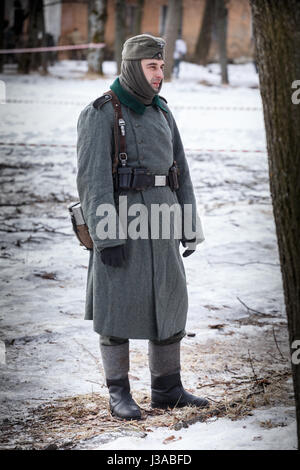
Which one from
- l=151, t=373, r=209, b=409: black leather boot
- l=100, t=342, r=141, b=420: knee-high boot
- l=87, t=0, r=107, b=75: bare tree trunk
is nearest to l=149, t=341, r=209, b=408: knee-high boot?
l=151, t=373, r=209, b=409: black leather boot

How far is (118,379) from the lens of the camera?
3.60 meters

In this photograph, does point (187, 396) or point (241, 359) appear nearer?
point (187, 396)

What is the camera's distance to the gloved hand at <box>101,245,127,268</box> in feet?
10.9

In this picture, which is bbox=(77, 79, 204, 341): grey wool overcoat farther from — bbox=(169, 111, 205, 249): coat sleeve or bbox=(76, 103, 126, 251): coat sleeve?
bbox=(169, 111, 205, 249): coat sleeve

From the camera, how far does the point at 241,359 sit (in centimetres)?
438

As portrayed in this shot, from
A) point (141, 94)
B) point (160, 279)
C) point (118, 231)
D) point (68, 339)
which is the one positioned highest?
point (141, 94)

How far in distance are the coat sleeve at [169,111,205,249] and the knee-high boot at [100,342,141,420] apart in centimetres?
66

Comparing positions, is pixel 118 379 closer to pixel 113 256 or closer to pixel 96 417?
pixel 96 417

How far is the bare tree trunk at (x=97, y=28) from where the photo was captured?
23.0m

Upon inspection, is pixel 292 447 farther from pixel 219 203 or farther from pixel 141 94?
pixel 219 203

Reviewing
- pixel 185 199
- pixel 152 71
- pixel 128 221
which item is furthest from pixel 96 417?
pixel 152 71

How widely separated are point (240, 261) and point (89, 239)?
10.7 feet

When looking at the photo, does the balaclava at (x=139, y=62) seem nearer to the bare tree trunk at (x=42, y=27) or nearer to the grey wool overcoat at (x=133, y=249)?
the grey wool overcoat at (x=133, y=249)

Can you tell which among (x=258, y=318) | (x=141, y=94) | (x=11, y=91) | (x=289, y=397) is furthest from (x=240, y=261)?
(x=11, y=91)
